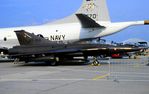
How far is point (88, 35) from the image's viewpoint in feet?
83.0

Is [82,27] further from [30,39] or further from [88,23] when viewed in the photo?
[30,39]

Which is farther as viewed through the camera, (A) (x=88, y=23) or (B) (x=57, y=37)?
(B) (x=57, y=37)

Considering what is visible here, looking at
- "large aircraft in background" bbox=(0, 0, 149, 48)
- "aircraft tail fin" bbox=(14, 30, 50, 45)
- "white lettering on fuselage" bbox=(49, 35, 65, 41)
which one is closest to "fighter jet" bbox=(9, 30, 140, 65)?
"aircraft tail fin" bbox=(14, 30, 50, 45)

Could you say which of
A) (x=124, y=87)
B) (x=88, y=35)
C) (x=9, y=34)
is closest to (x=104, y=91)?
(x=124, y=87)

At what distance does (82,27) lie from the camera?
2550 centimetres

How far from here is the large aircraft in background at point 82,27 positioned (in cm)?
2506

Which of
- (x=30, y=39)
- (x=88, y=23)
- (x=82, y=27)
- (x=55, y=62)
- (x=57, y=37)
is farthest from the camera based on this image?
(x=57, y=37)

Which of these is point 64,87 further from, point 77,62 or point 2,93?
point 77,62

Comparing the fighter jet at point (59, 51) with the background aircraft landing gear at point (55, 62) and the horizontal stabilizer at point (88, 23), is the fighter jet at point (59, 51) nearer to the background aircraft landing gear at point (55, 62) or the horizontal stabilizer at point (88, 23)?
the background aircraft landing gear at point (55, 62)

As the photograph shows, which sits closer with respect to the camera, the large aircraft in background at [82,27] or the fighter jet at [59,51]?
the fighter jet at [59,51]

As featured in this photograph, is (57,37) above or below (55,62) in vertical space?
above

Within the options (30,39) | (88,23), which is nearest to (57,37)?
(88,23)

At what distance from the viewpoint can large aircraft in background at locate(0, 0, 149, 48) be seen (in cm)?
2506

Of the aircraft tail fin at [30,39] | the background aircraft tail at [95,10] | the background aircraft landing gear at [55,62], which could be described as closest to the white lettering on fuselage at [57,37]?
the background aircraft tail at [95,10]
